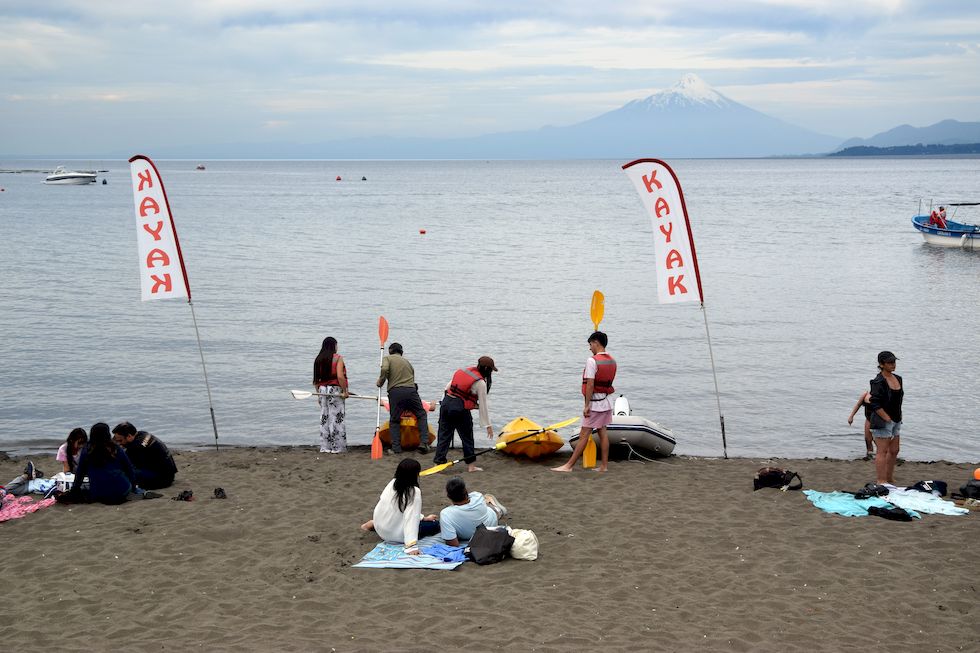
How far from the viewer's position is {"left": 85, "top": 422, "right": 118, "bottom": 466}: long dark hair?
10.1 metres

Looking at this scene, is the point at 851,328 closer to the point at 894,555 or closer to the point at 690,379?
the point at 690,379

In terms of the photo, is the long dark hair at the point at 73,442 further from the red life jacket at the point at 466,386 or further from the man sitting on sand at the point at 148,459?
the red life jacket at the point at 466,386

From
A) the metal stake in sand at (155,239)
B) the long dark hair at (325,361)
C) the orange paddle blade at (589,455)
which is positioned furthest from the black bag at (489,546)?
the metal stake in sand at (155,239)

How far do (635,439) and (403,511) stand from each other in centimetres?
476

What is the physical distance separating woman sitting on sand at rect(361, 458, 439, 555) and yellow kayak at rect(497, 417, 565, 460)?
3580 millimetres

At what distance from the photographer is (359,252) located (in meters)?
48.0

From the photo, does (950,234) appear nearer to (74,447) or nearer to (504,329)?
(504,329)

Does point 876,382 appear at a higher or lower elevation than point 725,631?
higher

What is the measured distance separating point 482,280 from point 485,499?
27.4 m

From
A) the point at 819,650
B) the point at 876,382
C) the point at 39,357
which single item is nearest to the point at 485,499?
the point at 819,650

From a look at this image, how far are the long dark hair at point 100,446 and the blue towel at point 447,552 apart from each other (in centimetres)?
393

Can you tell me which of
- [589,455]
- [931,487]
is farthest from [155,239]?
[931,487]

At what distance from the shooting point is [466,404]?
478 inches

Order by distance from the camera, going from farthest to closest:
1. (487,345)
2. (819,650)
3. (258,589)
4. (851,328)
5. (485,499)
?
(851,328)
(487,345)
(485,499)
(258,589)
(819,650)
